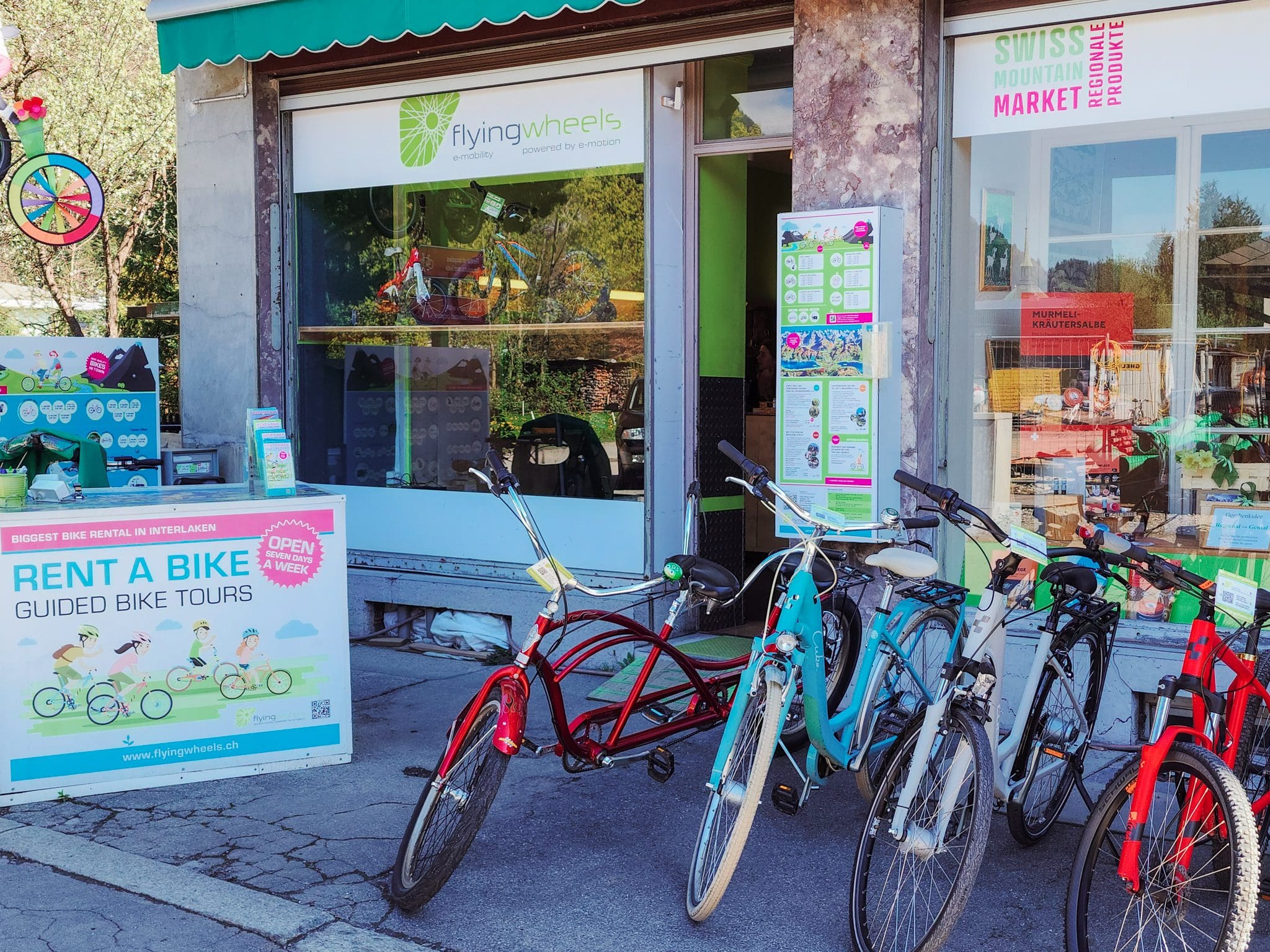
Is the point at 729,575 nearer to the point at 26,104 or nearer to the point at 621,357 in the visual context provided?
the point at 621,357

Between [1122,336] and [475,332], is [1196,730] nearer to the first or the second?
[1122,336]

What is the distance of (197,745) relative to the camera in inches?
197

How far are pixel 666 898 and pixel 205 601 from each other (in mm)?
2239

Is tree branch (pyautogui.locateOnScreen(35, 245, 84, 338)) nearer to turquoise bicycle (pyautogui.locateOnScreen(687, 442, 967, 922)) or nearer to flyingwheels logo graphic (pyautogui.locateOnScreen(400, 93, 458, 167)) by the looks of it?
flyingwheels logo graphic (pyautogui.locateOnScreen(400, 93, 458, 167))

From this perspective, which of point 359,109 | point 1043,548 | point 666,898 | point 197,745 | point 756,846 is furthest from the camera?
point 359,109

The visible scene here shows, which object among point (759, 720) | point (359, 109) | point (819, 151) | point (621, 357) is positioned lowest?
point (759, 720)

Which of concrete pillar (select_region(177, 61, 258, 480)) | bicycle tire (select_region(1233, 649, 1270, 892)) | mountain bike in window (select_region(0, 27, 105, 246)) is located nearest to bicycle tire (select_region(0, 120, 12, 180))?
mountain bike in window (select_region(0, 27, 105, 246))

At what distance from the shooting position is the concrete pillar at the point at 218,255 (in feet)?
26.2

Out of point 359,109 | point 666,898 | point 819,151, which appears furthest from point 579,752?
point 359,109

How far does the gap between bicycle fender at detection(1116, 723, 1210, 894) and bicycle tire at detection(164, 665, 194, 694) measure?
3502 millimetres

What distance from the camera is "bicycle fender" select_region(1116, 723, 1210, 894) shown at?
3.04 m

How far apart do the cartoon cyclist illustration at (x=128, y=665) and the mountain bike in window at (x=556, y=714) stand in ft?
4.76

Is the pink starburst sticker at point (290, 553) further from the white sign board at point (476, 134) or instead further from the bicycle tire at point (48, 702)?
the white sign board at point (476, 134)

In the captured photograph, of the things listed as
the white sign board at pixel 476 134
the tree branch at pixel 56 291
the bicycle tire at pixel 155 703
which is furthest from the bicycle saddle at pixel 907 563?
the tree branch at pixel 56 291
